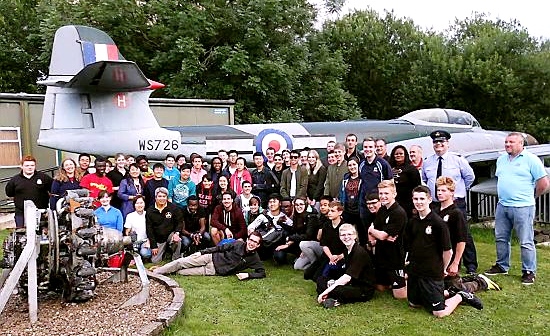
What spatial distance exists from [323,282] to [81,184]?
3.80 meters

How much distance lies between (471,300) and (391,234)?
0.99 m

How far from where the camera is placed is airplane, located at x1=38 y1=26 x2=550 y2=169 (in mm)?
9617

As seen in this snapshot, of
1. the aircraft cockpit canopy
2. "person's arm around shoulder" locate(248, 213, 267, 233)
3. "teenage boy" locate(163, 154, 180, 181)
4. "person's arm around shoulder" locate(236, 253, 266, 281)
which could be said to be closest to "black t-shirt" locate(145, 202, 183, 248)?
"teenage boy" locate(163, 154, 180, 181)

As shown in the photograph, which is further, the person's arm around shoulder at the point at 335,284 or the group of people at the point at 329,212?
the person's arm around shoulder at the point at 335,284

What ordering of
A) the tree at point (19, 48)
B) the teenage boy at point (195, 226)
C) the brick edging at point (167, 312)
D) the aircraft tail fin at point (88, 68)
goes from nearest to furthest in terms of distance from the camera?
1. the brick edging at point (167, 312)
2. the teenage boy at point (195, 226)
3. the aircraft tail fin at point (88, 68)
4. the tree at point (19, 48)

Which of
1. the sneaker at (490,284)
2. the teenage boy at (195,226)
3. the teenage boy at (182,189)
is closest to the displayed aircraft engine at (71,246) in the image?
the teenage boy at (195,226)

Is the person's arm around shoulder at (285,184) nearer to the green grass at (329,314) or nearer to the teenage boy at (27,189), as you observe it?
the green grass at (329,314)

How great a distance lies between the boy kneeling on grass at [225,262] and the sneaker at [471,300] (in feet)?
7.93

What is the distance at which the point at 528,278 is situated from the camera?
606 centimetres

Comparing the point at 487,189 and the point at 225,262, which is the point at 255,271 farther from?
the point at 487,189

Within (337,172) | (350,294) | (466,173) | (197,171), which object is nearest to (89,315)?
(350,294)

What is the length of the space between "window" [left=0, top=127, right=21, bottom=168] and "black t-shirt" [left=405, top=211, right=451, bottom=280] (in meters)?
11.0

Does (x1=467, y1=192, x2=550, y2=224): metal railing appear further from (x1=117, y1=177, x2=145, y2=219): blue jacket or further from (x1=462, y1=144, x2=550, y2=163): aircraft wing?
(x1=117, y1=177, x2=145, y2=219): blue jacket

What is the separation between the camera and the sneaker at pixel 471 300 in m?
5.20
